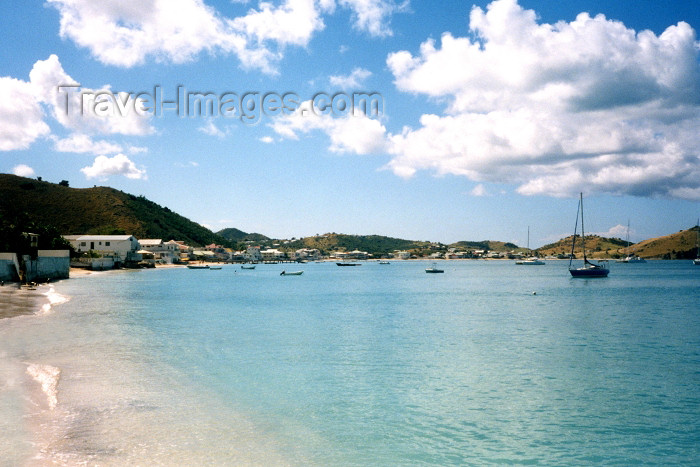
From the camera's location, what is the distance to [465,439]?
13.3 meters

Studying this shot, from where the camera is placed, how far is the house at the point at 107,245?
413 feet

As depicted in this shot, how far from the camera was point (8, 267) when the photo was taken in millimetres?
59094

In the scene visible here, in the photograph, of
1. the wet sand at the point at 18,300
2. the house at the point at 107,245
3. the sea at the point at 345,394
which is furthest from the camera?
the house at the point at 107,245

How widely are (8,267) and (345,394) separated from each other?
2289 inches

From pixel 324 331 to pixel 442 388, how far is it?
15588mm

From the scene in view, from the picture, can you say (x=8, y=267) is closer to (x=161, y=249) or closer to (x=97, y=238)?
(x=97, y=238)

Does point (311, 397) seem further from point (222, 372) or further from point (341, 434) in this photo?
point (222, 372)

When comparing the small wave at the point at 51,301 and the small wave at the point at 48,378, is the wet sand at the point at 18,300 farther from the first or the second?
the small wave at the point at 48,378

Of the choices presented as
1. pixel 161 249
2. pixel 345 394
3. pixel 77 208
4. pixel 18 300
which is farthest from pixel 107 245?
pixel 345 394

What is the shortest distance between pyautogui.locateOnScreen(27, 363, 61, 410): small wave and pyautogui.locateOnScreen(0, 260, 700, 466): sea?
81mm

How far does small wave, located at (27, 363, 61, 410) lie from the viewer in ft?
51.6

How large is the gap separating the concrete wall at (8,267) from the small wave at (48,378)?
154ft

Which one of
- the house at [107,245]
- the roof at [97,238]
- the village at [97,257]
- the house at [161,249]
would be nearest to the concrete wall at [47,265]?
the village at [97,257]

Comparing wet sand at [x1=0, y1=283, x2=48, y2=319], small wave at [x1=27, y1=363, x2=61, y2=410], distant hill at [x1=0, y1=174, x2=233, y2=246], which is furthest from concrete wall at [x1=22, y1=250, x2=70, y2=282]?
distant hill at [x1=0, y1=174, x2=233, y2=246]
